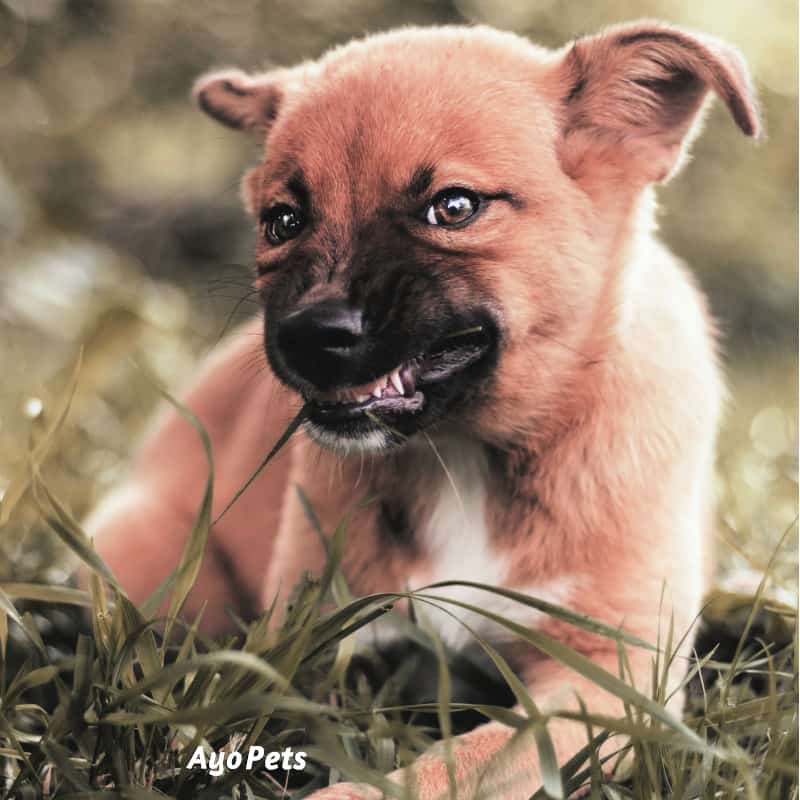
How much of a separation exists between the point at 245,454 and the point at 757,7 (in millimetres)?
1945

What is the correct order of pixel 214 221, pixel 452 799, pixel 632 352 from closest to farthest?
pixel 452 799 → pixel 632 352 → pixel 214 221

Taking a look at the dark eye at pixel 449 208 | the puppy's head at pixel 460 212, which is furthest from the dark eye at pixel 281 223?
the dark eye at pixel 449 208

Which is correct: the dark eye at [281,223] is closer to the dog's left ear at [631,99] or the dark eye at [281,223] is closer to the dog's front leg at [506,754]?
the dog's left ear at [631,99]

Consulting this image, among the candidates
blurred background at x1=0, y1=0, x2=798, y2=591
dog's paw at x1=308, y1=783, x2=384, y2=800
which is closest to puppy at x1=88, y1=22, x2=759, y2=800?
dog's paw at x1=308, y1=783, x2=384, y2=800

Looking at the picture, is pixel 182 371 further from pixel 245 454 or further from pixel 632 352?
pixel 632 352

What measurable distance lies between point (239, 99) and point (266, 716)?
5.85ft

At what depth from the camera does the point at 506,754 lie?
1.75 meters

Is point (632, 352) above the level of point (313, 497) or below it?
above

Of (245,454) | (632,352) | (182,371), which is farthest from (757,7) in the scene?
(182,371)

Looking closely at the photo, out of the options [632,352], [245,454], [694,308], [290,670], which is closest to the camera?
[290,670]

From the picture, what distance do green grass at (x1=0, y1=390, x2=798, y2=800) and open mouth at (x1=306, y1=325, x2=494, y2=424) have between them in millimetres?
378

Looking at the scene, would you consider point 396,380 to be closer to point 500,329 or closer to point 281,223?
point 500,329

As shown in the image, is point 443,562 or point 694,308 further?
point 694,308

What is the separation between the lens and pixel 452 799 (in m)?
1.72
